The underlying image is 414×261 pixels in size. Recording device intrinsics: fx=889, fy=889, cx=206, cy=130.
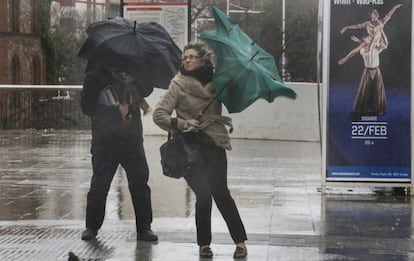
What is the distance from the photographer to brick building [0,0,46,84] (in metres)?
32.3

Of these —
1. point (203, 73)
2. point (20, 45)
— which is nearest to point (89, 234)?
point (203, 73)

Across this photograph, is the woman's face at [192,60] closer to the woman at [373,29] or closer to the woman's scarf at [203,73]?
the woman's scarf at [203,73]

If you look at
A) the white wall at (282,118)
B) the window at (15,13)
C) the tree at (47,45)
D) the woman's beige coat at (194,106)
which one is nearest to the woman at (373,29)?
the woman's beige coat at (194,106)

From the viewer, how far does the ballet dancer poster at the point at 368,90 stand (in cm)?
1032

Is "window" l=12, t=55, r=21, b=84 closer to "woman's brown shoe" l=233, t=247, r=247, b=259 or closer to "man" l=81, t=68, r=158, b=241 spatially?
"man" l=81, t=68, r=158, b=241

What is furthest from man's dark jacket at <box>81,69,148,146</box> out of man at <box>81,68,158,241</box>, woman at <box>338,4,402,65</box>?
woman at <box>338,4,402,65</box>

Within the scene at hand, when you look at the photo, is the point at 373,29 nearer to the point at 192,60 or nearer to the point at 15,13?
the point at 192,60

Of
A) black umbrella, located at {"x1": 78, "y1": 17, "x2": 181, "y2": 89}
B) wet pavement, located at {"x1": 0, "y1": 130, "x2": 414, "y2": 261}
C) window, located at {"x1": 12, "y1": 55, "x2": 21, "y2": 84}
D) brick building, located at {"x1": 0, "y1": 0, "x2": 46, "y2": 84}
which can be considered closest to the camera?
wet pavement, located at {"x1": 0, "y1": 130, "x2": 414, "y2": 261}

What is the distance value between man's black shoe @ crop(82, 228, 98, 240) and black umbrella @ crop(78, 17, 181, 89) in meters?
1.38

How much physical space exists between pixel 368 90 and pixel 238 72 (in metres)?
3.76

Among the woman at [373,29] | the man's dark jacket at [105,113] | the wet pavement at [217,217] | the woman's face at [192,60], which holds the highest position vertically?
the woman at [373,29]

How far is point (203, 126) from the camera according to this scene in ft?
23.3

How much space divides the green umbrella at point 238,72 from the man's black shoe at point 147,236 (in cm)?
146

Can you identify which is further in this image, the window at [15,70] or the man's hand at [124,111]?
the window at [15,70]
